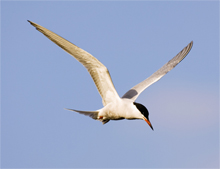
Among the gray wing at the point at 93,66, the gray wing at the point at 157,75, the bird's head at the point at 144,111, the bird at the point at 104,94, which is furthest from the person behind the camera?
the gray wing at the point at 157,75

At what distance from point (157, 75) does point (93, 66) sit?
274 centimetres

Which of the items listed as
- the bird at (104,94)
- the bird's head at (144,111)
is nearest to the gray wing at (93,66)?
the bird at (104,94)

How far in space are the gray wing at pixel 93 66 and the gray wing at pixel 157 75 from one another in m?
0.75

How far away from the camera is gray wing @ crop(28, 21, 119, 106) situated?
303 inches

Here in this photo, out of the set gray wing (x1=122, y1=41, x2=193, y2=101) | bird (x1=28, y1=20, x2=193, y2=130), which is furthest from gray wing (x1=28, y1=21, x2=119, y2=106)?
gray wing (x1=122, y1=41, x2=193, y2=101)

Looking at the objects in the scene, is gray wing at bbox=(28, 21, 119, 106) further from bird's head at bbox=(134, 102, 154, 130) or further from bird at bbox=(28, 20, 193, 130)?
bird's head at bbox=(134, 102, 154, 130)

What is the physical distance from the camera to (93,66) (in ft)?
27.6

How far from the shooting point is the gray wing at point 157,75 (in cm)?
973

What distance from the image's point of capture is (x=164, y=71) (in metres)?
10.8

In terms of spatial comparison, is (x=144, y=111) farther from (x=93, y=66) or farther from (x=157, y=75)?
(x=157, y=75)

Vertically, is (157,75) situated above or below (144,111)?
above

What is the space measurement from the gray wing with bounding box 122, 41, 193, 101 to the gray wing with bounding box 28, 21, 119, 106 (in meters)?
0.75

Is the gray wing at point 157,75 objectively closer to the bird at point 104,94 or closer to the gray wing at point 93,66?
the bird at point 104,94

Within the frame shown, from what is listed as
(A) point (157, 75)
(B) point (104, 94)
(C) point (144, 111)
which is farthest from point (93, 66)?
(A) point (157, 75)
